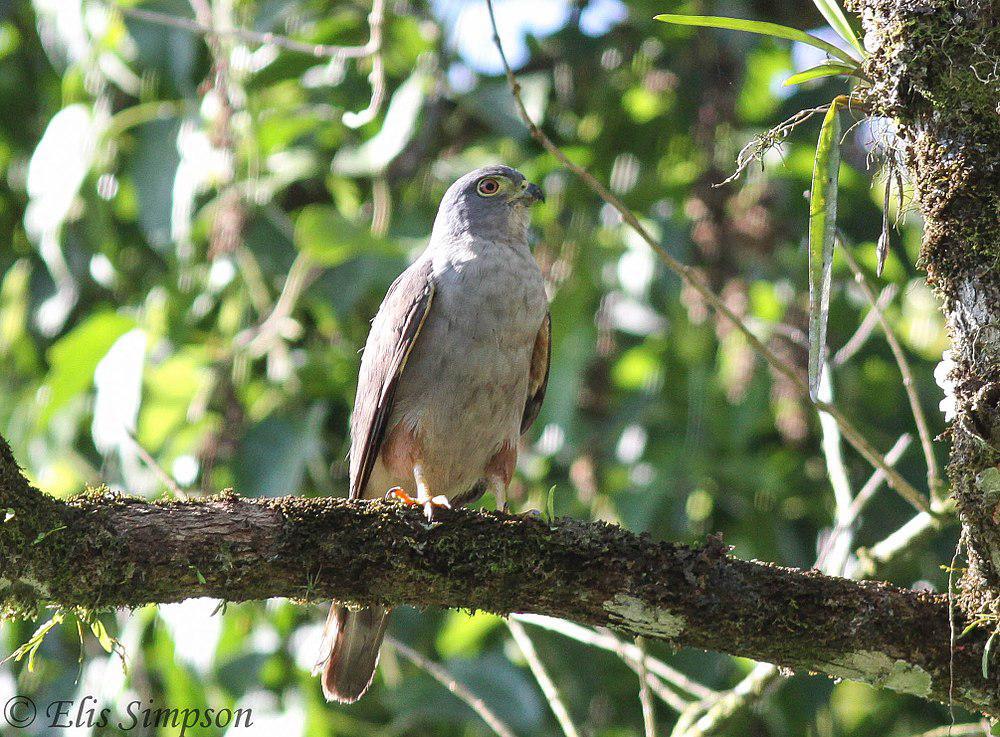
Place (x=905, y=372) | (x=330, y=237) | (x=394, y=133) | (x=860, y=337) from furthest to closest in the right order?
(x=394, y=133) → (x=330, y=237) → (x=860, y=337) → (x=905, y=372)

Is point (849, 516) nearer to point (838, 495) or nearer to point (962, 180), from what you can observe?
point (838, 495)

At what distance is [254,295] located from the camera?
5.39 m

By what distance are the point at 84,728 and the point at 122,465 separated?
3.61ft

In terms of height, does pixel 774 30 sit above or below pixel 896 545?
above

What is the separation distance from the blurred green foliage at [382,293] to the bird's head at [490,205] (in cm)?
29

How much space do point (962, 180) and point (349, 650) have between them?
8.42 feet

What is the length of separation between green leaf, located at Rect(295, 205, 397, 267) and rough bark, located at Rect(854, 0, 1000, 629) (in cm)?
256

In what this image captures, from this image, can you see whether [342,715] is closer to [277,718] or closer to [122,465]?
[277,718]

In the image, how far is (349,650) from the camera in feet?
12.8

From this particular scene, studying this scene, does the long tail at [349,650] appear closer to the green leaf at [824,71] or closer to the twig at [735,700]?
the twig at [735,700]

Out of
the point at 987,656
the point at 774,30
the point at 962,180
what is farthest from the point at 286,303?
the point at 987,656

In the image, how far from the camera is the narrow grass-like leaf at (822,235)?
2561 mm

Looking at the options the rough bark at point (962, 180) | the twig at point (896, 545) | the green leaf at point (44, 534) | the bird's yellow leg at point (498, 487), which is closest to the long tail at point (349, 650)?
the bird's yellow leg at point (498, 487)

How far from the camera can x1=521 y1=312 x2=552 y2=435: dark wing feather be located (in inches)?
180
